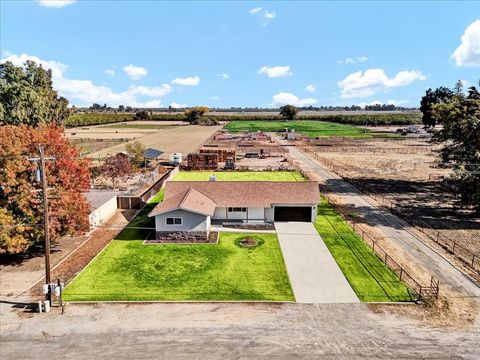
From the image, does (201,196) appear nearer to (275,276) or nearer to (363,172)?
(275,276)

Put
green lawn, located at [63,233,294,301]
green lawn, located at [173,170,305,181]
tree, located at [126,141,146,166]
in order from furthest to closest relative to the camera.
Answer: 1. tree, located at [126,141,146,166]
2. green lawn, located at [173,170,305,181]
3. green lawn, located at [63,233,294,301]

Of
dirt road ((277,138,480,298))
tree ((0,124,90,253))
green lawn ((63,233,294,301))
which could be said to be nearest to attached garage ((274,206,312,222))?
green lawn ((63,233,294,301))

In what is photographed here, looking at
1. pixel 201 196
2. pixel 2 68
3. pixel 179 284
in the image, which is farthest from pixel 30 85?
pixel 179 284

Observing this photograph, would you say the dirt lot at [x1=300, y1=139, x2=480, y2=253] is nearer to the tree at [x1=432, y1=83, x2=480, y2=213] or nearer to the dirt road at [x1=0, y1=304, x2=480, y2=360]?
the tree at [x1=432, y1=83, x2=480, y2=213]

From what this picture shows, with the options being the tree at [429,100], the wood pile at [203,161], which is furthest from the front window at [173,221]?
the tree at [429,100]

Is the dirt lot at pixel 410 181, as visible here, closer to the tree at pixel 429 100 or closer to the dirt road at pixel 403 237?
the dirt road at pixel 403 237
